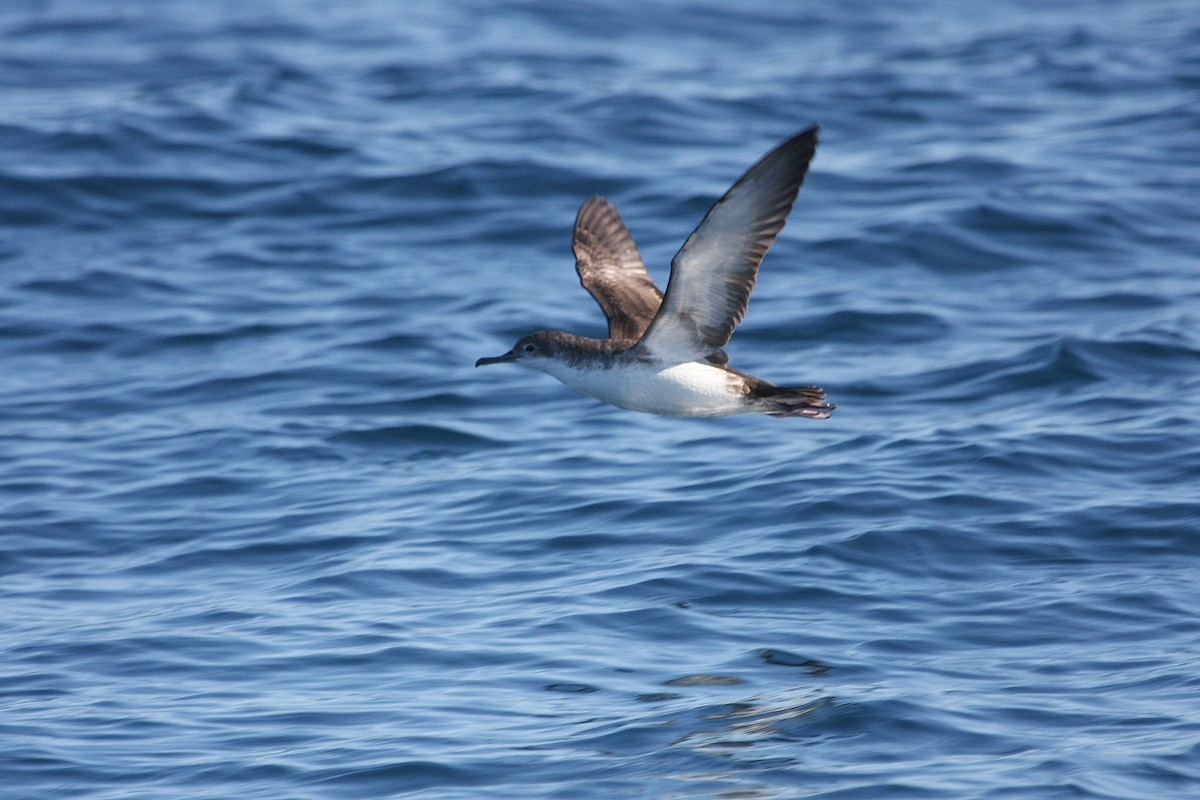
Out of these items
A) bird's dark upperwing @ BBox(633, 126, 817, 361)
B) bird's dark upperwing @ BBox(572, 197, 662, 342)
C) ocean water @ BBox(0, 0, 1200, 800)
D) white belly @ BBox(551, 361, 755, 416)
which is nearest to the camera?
bird's dark upperwing @ BBox(633, 126, 817, 361)

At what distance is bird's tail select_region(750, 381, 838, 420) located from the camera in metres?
7.18

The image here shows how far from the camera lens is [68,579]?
8.33 meters

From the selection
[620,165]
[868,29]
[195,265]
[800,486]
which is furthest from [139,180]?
[868,29]

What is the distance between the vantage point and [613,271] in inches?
338

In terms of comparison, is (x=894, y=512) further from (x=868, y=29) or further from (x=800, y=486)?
(x=868, y=29)

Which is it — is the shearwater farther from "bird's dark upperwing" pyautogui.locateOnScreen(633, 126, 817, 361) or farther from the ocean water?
the ocean water

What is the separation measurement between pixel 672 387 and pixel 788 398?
559mm

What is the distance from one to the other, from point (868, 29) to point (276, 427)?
39.2 feet

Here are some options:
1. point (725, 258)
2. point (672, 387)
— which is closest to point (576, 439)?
point (672, 387)

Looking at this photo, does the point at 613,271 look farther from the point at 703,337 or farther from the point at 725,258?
the point at 725,258

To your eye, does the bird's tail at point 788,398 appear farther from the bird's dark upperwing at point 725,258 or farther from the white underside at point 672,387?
the bird's dark upperwing at point 725,258

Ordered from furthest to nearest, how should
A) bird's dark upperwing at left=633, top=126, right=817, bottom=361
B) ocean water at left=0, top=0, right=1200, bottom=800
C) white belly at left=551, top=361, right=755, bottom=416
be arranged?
1. white belly at left=551, top=361, right=755, bottom=416
2. ocean water at left=0, top=0, right=1200, bottom=800
3. bird's dark upperwing at left=633, top=126, right=817, bottom=361

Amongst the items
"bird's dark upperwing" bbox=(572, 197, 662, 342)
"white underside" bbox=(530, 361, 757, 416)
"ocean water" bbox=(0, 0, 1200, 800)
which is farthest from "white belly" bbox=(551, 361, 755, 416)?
"ocean water" bbox=(0, 0, 1200, 800)

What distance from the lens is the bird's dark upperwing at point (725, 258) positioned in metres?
6.41
